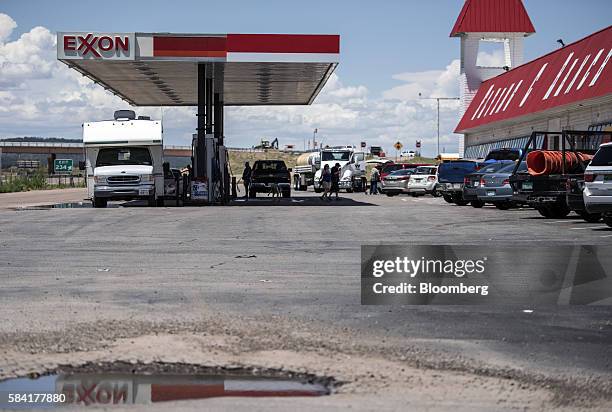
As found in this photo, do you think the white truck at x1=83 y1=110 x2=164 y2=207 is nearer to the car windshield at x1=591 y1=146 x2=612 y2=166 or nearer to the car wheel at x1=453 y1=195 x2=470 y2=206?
the car wheel at x1=453 y1=195 x2=470 y2=206

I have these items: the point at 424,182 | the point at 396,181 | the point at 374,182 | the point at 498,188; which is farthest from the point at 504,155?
the point at 374,182

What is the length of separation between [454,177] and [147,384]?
98.0 ft

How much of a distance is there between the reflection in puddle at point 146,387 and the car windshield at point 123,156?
27.8m

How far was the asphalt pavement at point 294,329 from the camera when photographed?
6.41 metres

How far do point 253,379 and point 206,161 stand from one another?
30.9m

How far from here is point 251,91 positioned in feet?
164

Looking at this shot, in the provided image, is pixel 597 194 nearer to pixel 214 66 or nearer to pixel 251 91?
pixel 214 66

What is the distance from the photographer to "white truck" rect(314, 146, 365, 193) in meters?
58.6

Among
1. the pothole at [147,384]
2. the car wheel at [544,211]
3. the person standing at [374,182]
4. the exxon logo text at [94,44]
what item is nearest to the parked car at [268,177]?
the person standing at [374,182]

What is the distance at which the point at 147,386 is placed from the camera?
6.31 m

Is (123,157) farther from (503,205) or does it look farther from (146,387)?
(146,387)

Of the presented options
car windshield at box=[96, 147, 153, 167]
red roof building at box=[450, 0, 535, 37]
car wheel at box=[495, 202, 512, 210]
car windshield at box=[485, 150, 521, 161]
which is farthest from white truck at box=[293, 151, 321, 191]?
car wheel at box=[495, 202, 512, 210]

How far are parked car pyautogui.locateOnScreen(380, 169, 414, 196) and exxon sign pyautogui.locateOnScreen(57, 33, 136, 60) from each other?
18.2 m

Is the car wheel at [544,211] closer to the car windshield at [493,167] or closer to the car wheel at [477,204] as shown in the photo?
the car windshield at [493,167]
